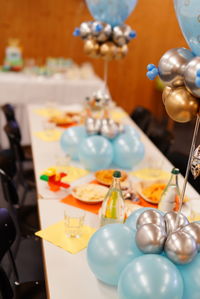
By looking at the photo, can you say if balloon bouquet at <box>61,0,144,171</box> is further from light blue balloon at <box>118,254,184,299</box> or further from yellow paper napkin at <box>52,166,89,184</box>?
light blue balloon at <box>118,254,184,299</box>

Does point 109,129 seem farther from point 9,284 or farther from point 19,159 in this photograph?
point 9,284

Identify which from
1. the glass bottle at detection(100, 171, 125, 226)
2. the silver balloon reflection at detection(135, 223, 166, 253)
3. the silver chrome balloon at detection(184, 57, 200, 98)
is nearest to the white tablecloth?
the glass bottle at detection(100, 171, 125, 226)

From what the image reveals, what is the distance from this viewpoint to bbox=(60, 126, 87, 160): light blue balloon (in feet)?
7.66

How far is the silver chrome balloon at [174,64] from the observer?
1.09 meters

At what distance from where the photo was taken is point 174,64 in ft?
3.59

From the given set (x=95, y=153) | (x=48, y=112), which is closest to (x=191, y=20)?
(x=95, y=153)

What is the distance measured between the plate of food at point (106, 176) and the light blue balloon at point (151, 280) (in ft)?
2.92

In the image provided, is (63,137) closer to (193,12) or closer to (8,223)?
(8,223)

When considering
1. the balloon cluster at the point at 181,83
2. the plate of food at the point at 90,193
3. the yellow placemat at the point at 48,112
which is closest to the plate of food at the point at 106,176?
the plate of food at the point at 90,193

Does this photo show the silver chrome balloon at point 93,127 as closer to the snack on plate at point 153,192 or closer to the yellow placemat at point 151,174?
the yellow placemat at point 151,174

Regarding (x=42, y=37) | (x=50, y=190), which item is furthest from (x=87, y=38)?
(x=42, y=37)

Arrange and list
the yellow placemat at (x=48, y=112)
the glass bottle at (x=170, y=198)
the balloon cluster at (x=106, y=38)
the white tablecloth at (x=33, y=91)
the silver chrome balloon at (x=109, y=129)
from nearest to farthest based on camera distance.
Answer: the glass bottle at (x=170, y=198), the silver chrome balloon at (x=109, y=129), the balloon cluster at (x=106, y=38), the yellow placemat at (x=48, y=112), the white tablecloth at (x=33, y=91)

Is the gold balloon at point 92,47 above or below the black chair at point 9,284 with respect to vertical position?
above

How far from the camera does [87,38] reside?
2.52 m
